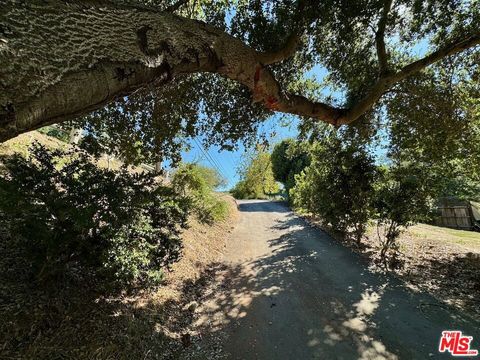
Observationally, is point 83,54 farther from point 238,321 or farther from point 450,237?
point 450,237

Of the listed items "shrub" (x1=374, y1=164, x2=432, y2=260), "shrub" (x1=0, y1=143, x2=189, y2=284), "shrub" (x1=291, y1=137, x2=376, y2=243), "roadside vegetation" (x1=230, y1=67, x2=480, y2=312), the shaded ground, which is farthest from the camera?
"shrub" (x1=291, y1=137, x2=376, y2=243)

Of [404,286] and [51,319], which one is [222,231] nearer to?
[404,286]

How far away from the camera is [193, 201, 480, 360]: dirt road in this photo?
359 cm

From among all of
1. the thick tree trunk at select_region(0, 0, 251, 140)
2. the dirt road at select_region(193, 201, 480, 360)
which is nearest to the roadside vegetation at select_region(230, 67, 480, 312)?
the dirt road at select_region(193, 201, 480, 360)

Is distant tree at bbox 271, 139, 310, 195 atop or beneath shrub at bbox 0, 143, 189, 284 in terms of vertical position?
atop

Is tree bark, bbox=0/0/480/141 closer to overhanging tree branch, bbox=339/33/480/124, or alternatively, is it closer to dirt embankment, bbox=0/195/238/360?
dirt embankment, bbox=0/195/238/360

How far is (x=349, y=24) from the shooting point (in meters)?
5.46

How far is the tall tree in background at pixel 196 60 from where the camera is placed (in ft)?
4.37

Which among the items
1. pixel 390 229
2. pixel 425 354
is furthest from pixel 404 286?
pixel 425 354

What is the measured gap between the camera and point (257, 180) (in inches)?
1296

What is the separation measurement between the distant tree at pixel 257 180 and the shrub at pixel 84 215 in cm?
2666

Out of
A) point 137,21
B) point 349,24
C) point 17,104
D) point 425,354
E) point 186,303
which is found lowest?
point 425,354

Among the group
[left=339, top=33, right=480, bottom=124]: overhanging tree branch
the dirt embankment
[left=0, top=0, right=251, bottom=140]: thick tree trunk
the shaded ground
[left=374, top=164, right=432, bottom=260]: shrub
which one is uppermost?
[left=339, top=33, right=480, bottom=124]: overhanging tree branch

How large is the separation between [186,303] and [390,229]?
5432 millimetres
